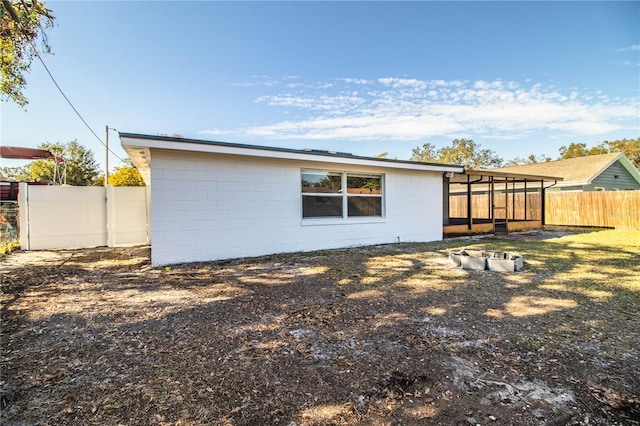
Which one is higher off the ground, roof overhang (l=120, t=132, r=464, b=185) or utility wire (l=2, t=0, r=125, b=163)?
utility wire (l=2, t=0, r=125, b=163)

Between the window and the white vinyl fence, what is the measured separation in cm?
553

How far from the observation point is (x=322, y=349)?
275 cm

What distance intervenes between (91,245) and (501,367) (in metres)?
10.9

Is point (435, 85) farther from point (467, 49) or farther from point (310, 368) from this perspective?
point (310, 368)

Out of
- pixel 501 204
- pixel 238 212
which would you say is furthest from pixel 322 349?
pixel 501 204

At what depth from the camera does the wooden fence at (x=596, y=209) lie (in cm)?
1364

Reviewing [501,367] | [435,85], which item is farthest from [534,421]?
[435,85]

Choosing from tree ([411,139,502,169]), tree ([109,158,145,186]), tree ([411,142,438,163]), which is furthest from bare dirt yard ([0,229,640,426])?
tree ([411,142,438,163])

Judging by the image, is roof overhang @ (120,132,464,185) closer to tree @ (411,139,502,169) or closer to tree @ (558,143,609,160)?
tree @ (411,139,502,169)

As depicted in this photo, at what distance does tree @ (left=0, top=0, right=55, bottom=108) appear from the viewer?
6.74 meters

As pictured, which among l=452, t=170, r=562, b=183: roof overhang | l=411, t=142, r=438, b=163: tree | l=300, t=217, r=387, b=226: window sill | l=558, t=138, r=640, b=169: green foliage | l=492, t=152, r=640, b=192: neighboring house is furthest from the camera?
l=411, t=142, r=438, b=163: tree

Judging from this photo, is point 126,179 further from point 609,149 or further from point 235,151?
point 609,149

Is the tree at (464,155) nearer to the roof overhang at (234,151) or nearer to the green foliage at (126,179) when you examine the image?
the roof overhang at (234,151)

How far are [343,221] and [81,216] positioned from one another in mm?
7867
